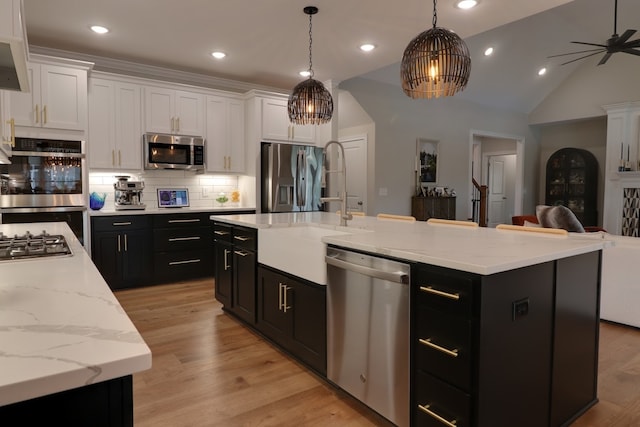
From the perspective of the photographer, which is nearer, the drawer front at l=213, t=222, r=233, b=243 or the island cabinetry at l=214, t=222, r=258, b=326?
the island cabinetry at l=214, t=222, r=258, b=326

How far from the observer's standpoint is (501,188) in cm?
1088

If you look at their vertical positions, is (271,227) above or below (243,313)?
above

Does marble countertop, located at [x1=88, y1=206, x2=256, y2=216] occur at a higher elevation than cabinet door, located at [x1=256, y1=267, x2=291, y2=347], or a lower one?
higher

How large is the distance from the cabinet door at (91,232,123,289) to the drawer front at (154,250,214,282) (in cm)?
40

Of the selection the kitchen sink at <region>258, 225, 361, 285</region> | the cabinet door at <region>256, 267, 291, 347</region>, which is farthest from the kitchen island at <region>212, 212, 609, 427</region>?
the cabinet door at <region>256, 267, 291, 347</region>

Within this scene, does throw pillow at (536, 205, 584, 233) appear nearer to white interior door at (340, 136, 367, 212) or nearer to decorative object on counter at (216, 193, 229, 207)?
white interior door at (340, 136, 367, 212)

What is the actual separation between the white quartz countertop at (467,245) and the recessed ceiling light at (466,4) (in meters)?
1.97

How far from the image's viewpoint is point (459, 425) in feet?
5.27

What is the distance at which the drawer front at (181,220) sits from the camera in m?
4.77

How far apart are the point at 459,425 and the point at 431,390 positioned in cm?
17

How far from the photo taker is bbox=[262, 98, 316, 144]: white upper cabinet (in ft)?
18.0

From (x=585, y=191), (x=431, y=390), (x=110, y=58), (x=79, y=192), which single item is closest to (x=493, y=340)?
(x=431, y=390)

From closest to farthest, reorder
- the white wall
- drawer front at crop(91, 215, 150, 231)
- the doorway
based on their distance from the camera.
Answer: drawer front at crop(91, 215, 150, 231) < the white wall < the doorway

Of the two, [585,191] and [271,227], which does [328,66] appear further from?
[585,191]
